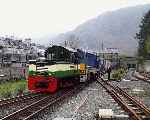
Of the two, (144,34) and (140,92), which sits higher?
(144,34)

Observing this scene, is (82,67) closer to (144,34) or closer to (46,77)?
(46,77)

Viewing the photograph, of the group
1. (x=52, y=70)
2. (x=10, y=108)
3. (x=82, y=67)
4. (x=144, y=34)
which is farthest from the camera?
(x=144, y=34)

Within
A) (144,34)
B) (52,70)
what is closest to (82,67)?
(52,70)

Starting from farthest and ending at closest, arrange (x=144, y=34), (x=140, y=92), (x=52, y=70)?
(x=144, y=34), (x=140, y=92), (x=52, y=70)

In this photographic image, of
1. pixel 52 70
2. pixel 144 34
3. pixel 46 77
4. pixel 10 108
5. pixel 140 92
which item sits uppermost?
pixel 144 34

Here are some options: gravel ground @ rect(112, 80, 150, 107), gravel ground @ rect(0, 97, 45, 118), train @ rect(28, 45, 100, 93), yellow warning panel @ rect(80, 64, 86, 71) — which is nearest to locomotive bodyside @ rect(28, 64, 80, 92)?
train @ rect(28, 45, 100, 93)

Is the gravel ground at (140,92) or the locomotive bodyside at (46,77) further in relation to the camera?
the locomotive bodyside at (46,77)

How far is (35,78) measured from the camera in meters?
25.1

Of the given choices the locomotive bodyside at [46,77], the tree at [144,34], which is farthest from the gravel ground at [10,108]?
the tree at [144,34]

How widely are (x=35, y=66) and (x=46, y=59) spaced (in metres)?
0.90

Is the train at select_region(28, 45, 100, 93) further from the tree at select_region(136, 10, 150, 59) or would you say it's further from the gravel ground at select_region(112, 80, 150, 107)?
the tree at select_region(136, 10, 150, 59)

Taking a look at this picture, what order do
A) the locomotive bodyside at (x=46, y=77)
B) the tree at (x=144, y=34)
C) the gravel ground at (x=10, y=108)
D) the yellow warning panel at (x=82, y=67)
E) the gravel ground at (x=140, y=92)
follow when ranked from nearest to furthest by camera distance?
1. the gravel ground at (x=10, y=108)
2. the gravel ground at (x=140, y=92)
3. the locomotive bodyside at (x=46, y=77)
4. the yellow warning panel at (x=82, y=67)
5. the tree at (x=144, y=34)

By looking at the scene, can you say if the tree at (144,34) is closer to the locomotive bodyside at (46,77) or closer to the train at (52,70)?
the train at (52,70)

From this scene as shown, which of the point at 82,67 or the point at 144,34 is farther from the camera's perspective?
the point at 144,34
